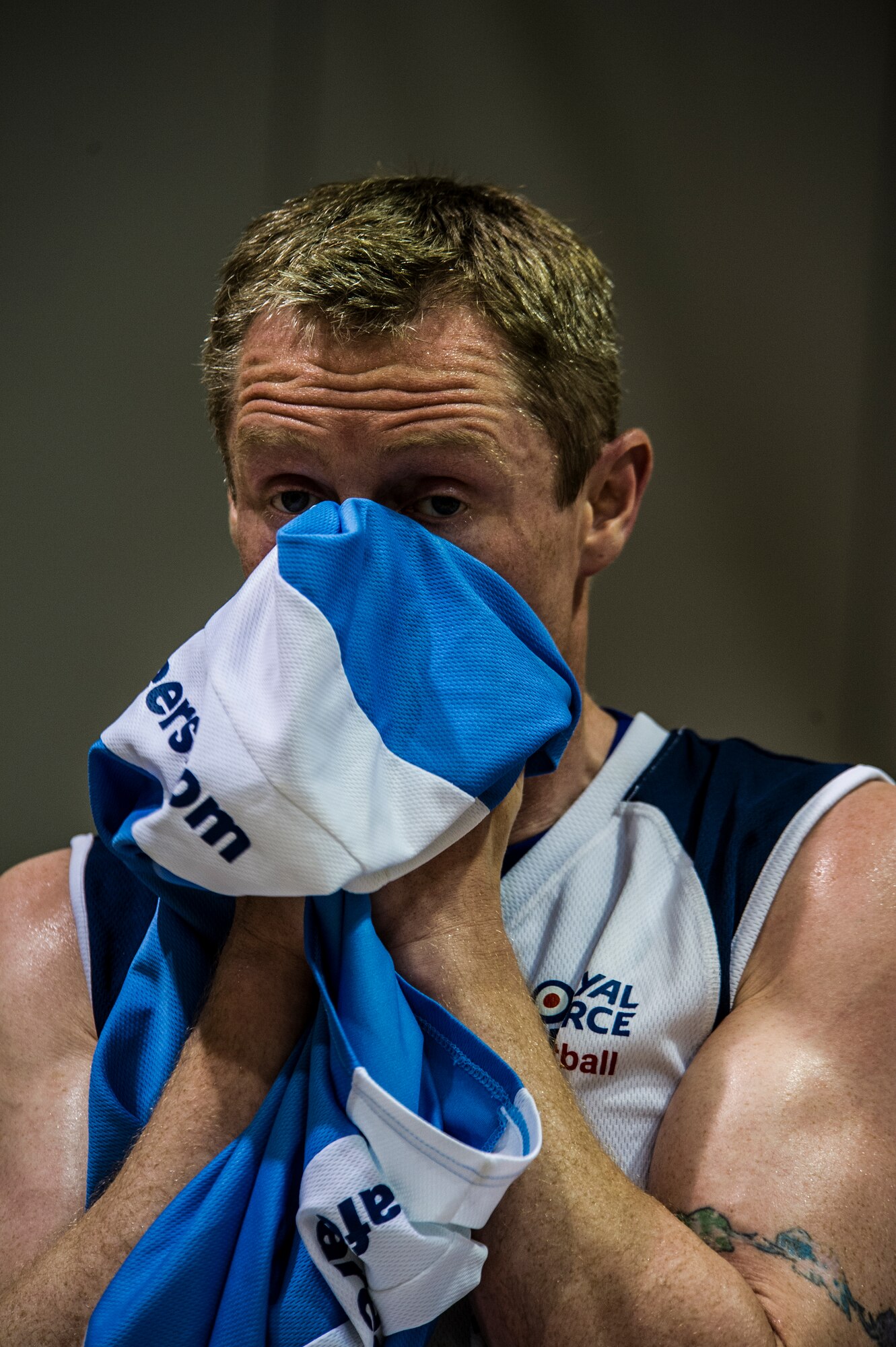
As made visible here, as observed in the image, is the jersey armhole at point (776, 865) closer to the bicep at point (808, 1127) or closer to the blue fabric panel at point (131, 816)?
the bicep at point (808, 1127)

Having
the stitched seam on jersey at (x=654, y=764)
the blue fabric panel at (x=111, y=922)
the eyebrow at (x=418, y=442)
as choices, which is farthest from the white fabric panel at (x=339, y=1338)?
the eyebrow at (x=418, y=442)

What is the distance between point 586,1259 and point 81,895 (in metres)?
0.64

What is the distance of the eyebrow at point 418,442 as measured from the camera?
115 centimetres

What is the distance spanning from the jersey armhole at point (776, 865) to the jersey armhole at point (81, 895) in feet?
2.10

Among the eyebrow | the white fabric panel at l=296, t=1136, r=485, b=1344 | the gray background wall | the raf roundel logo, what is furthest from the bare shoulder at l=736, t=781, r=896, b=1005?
the gray background wall

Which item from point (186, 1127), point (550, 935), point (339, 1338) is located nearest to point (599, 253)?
point (550, 935)

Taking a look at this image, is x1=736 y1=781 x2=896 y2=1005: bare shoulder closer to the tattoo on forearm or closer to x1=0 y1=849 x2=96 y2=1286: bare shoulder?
the tattoo on forearm

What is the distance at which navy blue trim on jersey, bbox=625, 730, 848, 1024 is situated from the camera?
3.98 ft

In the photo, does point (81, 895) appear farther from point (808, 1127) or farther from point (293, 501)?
point (808, 1127)

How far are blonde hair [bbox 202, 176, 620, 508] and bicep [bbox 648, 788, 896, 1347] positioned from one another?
1.75 feet

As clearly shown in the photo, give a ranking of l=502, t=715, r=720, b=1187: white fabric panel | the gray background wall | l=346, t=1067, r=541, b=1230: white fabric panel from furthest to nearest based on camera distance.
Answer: the gray background wall, l=502, t=715, r=720, b=1187: white fabric panel, l=346, t=1067, r=541, b=1230: white fabric panel

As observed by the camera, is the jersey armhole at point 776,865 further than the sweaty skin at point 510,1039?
Yes

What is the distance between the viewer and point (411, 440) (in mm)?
1150

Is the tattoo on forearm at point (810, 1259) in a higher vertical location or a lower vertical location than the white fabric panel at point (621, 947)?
lower
